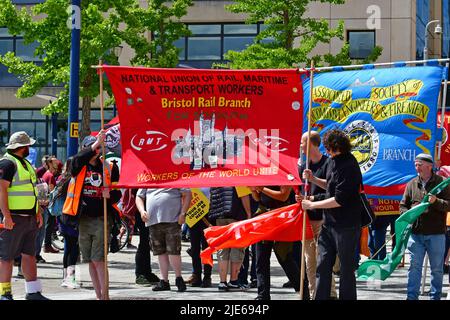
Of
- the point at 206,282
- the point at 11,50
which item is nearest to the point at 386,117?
the point at 206,282

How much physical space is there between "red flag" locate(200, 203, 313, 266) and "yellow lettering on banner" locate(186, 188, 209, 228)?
302 centimetres

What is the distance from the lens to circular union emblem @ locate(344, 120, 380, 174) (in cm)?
1214

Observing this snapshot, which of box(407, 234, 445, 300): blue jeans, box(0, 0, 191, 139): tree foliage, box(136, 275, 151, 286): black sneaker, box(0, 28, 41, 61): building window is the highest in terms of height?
box(0, 28, 41, 61): building window

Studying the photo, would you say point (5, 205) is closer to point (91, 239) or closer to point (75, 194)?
point (75, 194)

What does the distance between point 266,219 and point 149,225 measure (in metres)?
2.52

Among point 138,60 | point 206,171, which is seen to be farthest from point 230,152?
point 138,60

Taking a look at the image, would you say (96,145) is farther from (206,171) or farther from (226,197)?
(226,197)

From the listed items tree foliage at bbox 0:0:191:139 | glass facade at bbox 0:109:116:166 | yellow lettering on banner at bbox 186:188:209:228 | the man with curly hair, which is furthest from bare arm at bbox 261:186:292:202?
glass facade at bbox 0:109:116:166

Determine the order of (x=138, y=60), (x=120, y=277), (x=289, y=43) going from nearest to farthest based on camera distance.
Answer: (x=120, y=277) < (x=138, y=60) < (x=289, y=43)

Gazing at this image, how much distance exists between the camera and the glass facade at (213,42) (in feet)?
143

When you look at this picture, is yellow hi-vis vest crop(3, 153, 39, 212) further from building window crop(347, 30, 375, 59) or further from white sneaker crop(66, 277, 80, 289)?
building window crop(347, 30, 375, 59)

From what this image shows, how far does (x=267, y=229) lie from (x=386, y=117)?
95.4 inches

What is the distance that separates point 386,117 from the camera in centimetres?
1209

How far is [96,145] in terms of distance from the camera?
10.8 meters
